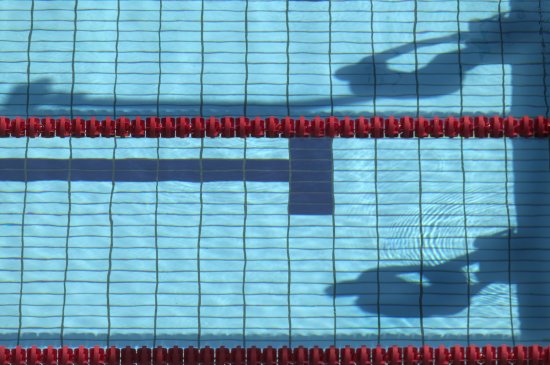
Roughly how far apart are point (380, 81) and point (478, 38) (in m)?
0.46

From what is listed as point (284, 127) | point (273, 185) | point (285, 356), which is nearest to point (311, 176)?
point (273, 185)

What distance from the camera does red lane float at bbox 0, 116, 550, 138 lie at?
407cm

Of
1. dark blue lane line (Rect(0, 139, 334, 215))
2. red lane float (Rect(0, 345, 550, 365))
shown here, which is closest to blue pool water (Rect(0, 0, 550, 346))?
dark blue lane line (Rect(0, 139, 334, 215))

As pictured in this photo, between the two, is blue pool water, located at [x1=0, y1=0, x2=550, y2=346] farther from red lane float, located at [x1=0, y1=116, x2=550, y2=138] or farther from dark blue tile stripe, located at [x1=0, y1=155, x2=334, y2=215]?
red lane float, located at [x1=0, y1=116, x2=550, y2=138]

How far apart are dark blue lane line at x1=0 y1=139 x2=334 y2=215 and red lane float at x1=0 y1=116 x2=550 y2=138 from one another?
9.8 inches

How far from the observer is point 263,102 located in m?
4.39

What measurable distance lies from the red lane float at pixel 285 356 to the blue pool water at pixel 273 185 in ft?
0.71

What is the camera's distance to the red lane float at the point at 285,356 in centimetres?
387

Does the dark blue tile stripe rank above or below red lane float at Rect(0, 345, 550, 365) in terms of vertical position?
above

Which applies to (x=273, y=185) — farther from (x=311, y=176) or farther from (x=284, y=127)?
(x=284, y=127)

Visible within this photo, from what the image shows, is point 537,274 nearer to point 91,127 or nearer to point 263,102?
point 263,102

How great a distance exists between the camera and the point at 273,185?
432 centimetres

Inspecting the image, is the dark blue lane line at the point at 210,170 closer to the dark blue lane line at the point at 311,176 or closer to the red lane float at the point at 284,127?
the dark blue lane line at the point at 311,176

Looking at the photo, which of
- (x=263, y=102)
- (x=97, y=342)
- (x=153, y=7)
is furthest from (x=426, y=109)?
(x=97, y=342)
